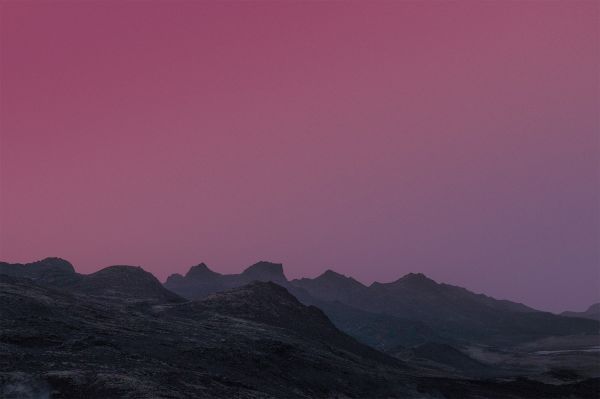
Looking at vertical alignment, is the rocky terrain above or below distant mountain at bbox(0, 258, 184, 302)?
below

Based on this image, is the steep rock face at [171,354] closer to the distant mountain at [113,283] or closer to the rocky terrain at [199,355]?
the rocky terrain at [199,355]

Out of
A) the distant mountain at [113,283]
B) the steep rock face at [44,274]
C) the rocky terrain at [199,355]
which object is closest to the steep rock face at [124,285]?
the distant mountain at [113,283]

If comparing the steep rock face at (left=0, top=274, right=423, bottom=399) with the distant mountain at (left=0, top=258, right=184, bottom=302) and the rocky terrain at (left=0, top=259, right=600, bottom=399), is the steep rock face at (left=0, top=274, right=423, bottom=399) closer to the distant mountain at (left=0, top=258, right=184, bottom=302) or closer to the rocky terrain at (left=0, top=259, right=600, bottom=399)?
the rocky terrain at (left=0, top=259, right=600, bottom=399)

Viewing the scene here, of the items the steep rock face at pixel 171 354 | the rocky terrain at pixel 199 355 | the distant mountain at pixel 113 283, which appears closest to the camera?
the steep rock face at pixel 171 354

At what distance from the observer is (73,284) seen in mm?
88500

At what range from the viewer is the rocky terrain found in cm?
2992

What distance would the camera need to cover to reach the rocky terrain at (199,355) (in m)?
29.9

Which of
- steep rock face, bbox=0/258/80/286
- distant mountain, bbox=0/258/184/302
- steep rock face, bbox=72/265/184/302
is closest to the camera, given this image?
steep rock face, bbox=72/265/184/302

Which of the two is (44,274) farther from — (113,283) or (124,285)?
Answer: (124,285)

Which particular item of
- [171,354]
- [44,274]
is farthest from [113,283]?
[171,354]

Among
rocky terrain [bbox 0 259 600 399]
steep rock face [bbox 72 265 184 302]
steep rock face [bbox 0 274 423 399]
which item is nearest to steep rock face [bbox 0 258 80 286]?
steep rock face [bbox 72 265 184 302]

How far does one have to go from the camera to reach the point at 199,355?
42.3m

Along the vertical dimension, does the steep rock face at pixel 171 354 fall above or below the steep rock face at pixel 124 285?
below

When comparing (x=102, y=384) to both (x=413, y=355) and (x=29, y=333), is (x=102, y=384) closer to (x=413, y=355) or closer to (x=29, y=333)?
(x=29, y=333)
